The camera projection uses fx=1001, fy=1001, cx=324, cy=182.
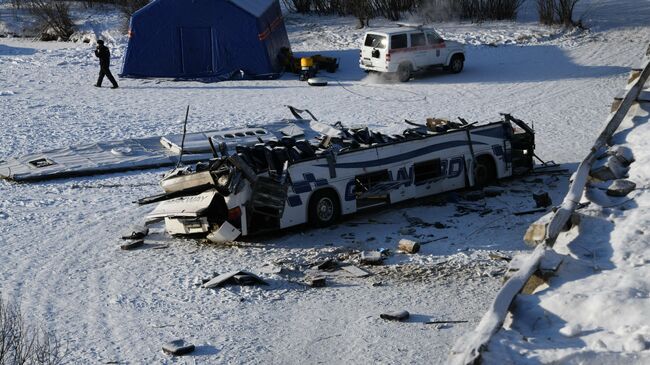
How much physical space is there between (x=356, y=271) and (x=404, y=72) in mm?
15394

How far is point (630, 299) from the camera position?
9.11 metres

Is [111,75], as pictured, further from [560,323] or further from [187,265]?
[560,323]

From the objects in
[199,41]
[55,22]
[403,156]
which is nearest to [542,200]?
[403,156]

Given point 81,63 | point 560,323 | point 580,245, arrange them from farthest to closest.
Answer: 1. point 81,63
2. point 580,245
3. point 560,323

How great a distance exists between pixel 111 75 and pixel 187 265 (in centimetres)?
1543

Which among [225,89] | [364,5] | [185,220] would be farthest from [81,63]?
[185,220]

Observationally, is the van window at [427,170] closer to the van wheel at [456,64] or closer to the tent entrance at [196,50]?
the van wheel at [456,64]

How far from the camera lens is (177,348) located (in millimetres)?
11086

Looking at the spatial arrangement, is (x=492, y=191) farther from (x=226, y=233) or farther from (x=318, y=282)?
(x=318, y=282)

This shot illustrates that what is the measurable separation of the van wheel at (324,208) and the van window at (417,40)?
13.4m

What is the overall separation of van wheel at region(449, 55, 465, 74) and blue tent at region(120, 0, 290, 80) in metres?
5.20

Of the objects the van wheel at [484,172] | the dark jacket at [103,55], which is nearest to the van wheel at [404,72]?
the dark jacket at [103,55]

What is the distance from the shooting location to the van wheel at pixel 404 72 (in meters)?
28.4

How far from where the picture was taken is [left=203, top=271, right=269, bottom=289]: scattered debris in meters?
13.3
